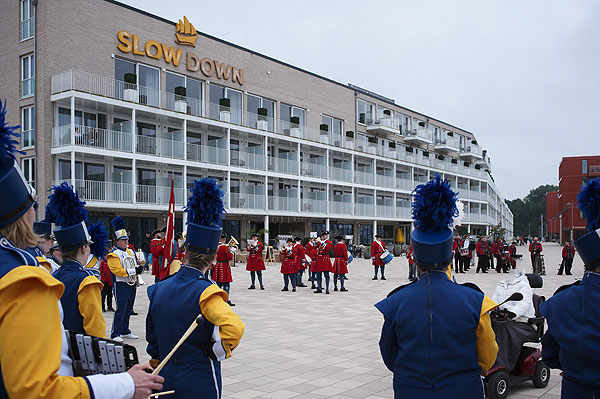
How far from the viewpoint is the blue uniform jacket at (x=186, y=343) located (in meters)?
3.35

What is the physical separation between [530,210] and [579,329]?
192 meters

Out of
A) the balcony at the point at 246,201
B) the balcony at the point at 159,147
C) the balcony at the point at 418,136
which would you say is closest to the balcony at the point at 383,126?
the balcony at the point at 418,136

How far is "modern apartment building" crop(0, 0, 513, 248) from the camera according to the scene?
89.4ft

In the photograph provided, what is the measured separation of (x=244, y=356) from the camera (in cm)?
834

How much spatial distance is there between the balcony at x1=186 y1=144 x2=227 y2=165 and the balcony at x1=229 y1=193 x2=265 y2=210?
2524 millimetres

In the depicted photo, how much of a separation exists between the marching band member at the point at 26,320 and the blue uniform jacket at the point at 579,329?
2.76 meters

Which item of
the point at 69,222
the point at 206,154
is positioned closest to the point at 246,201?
the point at 206,154

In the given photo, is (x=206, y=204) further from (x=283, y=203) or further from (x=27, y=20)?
(x=283, y=203)

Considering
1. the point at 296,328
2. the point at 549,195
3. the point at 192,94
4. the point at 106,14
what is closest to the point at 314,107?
the point at 192,94

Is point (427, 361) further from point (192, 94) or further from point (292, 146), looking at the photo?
point (292, 146)

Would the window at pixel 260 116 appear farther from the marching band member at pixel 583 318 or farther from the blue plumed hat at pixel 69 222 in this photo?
the marching band member at pixel 583 318

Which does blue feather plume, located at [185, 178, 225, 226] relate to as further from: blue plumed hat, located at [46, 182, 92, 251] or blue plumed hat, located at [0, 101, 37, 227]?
blue plumed hat, located at [0, 101, 37, 227]

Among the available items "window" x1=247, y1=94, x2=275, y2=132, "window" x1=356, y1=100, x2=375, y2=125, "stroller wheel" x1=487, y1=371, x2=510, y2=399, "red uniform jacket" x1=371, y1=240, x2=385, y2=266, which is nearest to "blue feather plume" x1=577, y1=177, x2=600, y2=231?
"stroller wheel" x1=487, y1=371, x2=510, y2=399

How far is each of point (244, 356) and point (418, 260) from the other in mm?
5572
